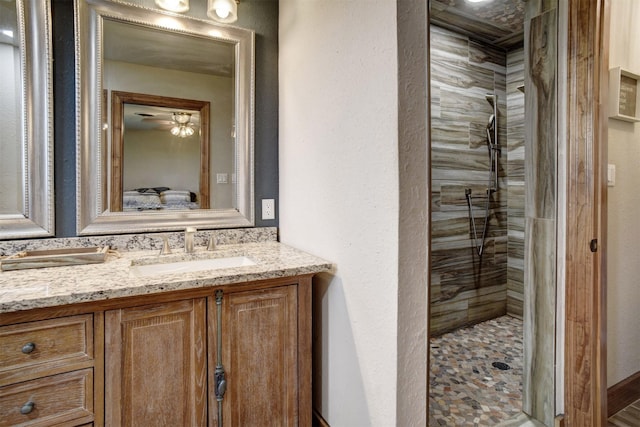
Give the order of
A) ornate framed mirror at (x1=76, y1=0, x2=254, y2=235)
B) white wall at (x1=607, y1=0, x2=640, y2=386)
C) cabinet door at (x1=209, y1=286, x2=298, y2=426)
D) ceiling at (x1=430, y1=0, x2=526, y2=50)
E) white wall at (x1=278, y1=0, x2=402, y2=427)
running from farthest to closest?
ceiling at (x1=430, y1=0, x2=526, y2=50) < white wall at (x1=607, y1=0, x2=640, y2=386) < ornate framed mirror at (x1=76, y1=0, x2=254, y2=235) < cabinet door at (x1=209, y1=286, x2=298, y2=426) < white wall at (x1=278, y1=0, x2=402, y2=427)

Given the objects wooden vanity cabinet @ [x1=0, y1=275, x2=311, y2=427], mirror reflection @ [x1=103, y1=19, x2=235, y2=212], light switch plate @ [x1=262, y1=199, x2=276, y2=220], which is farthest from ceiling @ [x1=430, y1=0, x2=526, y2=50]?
wooden vanity cabinet @ [x1=0, y1=275, x2=311, y2=427]

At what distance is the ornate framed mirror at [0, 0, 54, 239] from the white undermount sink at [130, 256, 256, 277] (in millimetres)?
475

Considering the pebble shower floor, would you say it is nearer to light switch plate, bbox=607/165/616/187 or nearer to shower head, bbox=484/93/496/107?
light switch plate, bbox=607/165/616/187

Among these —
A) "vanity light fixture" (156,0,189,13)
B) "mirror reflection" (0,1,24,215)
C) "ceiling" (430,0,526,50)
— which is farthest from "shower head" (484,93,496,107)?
"mirror reflection" (0,1,24,215)

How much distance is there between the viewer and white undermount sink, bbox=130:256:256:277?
1423 millimetres

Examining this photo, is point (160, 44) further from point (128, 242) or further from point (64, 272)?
point (64, 272)

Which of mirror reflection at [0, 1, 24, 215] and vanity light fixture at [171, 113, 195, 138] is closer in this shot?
mirror reflection at [0, 1, 24, 215]

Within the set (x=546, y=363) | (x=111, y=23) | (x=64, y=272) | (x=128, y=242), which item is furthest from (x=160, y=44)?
(x=546, y=363)

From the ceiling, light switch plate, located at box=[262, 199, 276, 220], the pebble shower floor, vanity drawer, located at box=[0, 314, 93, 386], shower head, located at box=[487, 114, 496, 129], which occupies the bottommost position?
the pebble shower floor

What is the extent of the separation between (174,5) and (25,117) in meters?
0.83

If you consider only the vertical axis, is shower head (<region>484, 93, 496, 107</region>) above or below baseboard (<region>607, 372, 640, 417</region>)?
above

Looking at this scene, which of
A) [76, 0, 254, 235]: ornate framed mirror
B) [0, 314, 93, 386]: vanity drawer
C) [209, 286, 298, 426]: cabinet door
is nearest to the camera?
[0, 314, 93, 386]: vanity drawer

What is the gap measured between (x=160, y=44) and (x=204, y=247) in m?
1.03

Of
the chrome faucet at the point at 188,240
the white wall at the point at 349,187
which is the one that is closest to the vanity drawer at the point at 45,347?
the chrome faucet at the point at 188,240
